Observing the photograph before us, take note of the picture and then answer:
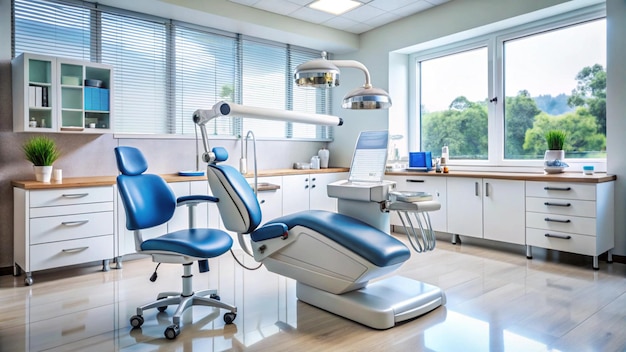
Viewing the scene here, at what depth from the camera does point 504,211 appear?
414cm

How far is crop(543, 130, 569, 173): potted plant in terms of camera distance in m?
3.90

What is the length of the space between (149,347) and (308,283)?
40.4 inches

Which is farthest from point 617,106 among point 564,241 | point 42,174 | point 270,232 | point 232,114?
point 42,174

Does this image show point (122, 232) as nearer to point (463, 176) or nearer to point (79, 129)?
point (79, 129)

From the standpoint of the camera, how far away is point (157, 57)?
176 inches

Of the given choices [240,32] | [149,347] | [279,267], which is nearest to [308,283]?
[279,267]

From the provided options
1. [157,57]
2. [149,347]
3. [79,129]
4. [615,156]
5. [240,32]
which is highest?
[240,32]

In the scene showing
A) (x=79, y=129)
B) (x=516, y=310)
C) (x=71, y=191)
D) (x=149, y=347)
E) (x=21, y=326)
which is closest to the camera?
(x=149, y=347)

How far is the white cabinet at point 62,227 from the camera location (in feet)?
10.7

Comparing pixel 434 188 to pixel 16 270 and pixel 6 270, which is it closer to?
pixel 16 270

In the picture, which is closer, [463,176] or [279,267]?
[279,267]

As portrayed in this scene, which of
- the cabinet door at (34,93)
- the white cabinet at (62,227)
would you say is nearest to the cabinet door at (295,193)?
the white cabinet at (62,227)

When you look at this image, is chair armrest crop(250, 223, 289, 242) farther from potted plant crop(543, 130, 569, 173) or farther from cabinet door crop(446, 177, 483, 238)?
potted plant crop(543, 130, 569, 173)

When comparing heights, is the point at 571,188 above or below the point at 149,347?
above
